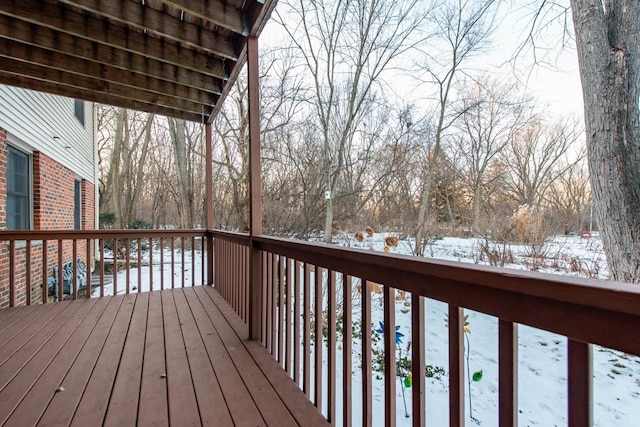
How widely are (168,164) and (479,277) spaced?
13.4m

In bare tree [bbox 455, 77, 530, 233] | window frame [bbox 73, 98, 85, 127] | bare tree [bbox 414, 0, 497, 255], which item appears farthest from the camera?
window frame [bbox 73, 98, 85, 127]

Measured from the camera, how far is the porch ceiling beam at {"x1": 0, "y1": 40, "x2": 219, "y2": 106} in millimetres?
2793

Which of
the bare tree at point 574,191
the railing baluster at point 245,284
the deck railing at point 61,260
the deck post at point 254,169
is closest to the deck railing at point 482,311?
the deck post at point 254,169

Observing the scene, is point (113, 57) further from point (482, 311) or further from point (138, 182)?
point (138, 182)

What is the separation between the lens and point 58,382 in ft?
5.94

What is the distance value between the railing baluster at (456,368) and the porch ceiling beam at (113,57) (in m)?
3.13

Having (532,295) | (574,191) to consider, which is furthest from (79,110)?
(574,191)

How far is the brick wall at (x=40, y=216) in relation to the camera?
12.2 ft

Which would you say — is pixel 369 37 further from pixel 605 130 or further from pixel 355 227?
pixel 605 130

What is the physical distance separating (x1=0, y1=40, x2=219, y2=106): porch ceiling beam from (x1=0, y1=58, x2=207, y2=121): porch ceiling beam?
0.42ft

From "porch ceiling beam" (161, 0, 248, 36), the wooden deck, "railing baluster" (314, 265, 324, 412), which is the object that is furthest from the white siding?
"railing baluster" (314, 265, 324, 412)

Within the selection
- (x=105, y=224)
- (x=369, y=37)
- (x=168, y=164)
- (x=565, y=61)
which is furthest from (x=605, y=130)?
(x=105, y=224)

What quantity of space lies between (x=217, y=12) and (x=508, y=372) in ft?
9.04

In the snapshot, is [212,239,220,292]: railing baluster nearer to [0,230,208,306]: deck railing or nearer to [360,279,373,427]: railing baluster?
[0,230,208,306]: deck railing
